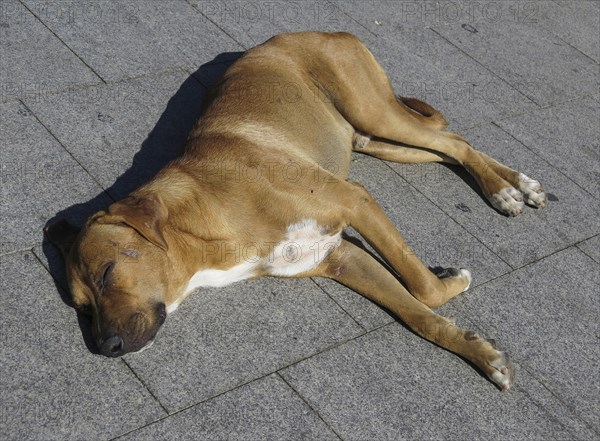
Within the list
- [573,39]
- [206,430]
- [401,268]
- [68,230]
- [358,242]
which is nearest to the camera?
[206,430]

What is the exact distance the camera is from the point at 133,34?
25.1ft

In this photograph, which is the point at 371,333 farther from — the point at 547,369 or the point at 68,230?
the point at 68,230

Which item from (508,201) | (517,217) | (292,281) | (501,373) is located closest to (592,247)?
(517,217)

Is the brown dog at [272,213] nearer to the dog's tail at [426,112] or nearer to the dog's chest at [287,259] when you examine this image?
the dog's chest at [287,259]

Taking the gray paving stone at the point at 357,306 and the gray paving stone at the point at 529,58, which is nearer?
the gray paving stone at the point at 357,306

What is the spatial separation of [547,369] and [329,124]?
2420 millimetres

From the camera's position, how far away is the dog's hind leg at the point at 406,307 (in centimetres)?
506

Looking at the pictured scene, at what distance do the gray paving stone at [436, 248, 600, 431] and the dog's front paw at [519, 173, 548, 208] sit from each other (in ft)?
→ 1.92

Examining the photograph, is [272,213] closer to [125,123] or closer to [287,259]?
[287,259]

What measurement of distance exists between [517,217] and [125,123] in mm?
3273

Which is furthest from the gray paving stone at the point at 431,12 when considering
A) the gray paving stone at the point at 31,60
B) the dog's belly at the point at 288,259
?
the dog's belly at the point at 288,259

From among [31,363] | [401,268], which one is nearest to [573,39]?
[401,268]

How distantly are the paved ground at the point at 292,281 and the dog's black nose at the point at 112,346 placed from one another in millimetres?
251

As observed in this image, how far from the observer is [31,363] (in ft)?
14.8
